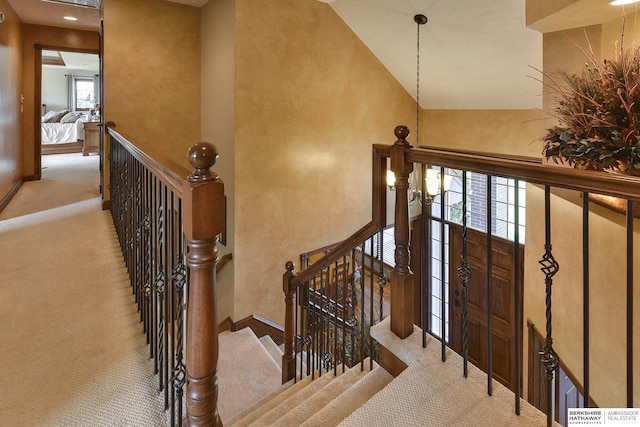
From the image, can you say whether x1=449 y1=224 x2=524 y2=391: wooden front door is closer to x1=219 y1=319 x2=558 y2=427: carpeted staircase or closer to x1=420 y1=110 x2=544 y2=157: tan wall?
x1=420 y1=110 x2=544 y2=157: tan wall

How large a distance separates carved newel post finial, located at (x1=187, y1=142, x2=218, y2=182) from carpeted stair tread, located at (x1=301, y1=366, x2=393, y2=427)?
1.24 m

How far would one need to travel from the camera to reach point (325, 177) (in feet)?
17.4

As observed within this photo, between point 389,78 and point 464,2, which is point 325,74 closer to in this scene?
point 389,78

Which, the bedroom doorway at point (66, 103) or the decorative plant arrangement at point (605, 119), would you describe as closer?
the decorative plant arrangement at point (605, 119)

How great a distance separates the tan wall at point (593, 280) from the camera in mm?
2236

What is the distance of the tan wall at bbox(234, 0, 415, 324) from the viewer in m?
4.48

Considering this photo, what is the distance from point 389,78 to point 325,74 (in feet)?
4.02

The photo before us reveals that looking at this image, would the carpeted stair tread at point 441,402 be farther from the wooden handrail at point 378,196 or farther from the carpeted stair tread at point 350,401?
the wooden handrail at point 378,196

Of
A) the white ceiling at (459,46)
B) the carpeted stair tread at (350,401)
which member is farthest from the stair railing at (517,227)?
the white ceiling at (459,46)

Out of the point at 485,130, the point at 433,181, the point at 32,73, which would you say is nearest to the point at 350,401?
the point at 433,181

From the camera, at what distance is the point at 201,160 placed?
1.03m

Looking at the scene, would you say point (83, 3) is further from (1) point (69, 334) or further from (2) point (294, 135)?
(1) point (69, 334)

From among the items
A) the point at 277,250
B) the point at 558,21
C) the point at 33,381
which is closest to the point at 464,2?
the point at 558,21

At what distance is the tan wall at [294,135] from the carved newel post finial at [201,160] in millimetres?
3462
